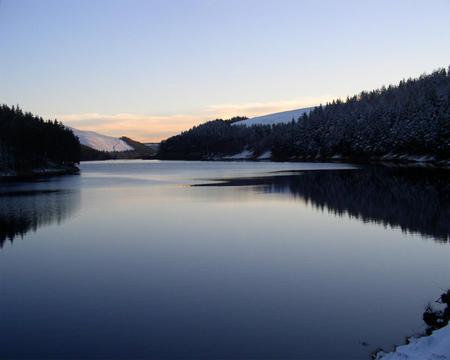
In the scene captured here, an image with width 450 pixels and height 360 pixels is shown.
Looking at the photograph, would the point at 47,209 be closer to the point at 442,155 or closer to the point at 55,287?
the point at 55,287

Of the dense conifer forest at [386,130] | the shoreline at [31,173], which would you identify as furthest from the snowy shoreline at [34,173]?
the dense conifer forest at [386,130]

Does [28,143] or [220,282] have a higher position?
[28,143]

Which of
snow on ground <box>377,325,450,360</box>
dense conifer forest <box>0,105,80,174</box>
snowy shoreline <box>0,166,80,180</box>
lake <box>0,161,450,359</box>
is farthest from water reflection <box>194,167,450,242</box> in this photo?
A: dense conifer forest <box>0,105,80,174</box>

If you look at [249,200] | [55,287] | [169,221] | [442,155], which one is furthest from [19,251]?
[442,155]

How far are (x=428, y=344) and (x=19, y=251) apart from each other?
21144 millimetres

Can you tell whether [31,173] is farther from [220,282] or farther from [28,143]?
[220,282]

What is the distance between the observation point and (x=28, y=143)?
366 feet

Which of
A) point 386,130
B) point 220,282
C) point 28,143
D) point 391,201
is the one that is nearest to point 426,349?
point 220,282

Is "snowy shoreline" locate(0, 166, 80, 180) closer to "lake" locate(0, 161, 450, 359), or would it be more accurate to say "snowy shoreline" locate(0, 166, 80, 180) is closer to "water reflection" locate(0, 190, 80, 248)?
"water reflection" locate(0, 190, 80, 248)

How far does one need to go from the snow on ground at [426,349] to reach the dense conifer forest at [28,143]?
104m

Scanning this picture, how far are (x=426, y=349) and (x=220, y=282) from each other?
9058 mm

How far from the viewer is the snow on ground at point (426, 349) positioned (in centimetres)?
984

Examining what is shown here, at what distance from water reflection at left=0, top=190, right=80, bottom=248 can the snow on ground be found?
74.6 ft

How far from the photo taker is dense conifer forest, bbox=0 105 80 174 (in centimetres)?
10744
